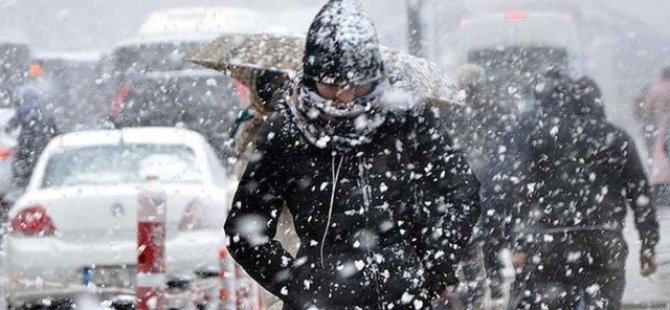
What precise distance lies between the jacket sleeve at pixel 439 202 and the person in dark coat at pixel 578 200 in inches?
72.5

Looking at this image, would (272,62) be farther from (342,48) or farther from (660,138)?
(660,138)

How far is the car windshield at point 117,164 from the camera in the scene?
10.4m

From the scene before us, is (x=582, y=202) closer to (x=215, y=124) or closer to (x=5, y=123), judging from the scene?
(x=5, y=123)

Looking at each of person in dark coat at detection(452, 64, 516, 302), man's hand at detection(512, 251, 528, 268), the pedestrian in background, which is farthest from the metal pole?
man's hand at detection(512, 251, 528, 268)

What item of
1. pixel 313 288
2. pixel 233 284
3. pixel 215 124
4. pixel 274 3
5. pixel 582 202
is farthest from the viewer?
pixel 274 3

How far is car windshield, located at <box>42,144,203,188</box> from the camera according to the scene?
10.4 m

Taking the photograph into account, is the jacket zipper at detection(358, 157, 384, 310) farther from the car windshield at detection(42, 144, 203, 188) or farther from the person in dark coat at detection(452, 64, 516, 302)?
the car windshield at detection(42, 144, 203, 188)

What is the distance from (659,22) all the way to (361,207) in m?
33.2

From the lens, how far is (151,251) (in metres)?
7.20

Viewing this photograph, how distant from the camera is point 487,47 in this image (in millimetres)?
24172

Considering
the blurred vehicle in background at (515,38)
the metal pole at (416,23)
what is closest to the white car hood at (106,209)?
the metal pole at (416,23)

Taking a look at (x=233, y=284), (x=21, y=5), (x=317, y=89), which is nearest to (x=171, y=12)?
(x=233, y=284)

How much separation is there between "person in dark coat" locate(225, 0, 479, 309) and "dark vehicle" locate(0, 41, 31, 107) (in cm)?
2155

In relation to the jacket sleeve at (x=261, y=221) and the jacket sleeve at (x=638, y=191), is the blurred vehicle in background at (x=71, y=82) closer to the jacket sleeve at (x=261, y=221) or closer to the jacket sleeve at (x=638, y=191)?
the jacket sleeve at (x=638, y=191)
